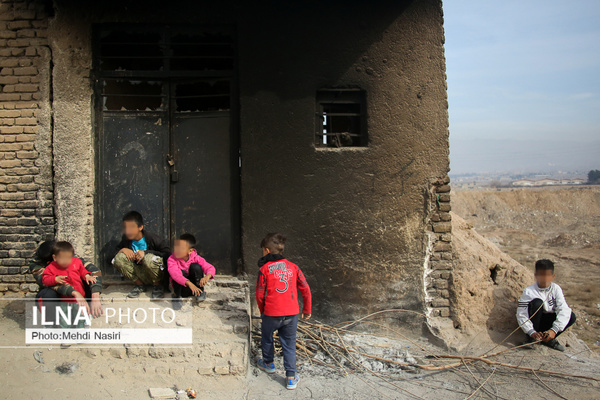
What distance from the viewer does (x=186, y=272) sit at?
431 centimetres

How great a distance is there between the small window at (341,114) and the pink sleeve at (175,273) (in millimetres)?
2004

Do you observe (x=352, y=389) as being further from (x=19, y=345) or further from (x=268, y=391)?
(x=19, y=345)

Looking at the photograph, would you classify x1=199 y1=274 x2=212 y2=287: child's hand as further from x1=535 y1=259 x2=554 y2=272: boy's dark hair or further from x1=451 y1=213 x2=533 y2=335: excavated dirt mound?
x1=535 y1=259 x2=554 y2=272: boy's dark hair

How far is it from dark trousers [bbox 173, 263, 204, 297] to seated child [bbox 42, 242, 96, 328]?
2.55 ft

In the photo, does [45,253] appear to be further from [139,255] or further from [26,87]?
[26,87]

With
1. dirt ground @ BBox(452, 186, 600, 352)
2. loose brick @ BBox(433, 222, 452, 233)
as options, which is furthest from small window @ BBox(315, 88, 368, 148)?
dirt ground @ BBox(452, 186, 600, 352)

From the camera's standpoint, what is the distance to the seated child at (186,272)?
422 cm

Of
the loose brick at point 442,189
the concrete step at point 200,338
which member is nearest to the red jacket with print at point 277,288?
the concrete step at point 200,338

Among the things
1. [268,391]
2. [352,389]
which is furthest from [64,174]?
[352,389]

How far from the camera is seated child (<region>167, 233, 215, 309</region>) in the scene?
422cm

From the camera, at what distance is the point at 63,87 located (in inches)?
187

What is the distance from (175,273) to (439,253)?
2887 mm

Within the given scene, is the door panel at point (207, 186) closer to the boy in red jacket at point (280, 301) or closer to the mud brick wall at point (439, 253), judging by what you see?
the boy in red jacket at point (280, 301)

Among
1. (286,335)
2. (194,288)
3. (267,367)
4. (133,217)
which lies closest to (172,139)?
(133,217)
